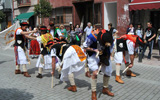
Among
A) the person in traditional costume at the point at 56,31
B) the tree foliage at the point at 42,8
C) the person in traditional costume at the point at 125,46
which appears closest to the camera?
the person in traditional costume at the point at 125,46

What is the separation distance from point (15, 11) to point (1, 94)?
2723 cm

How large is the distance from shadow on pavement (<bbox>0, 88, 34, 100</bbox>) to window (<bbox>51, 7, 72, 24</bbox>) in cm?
1529

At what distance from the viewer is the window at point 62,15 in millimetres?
20203

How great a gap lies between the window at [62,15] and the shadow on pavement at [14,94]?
50.2 feet

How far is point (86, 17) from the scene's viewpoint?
65.7 ft

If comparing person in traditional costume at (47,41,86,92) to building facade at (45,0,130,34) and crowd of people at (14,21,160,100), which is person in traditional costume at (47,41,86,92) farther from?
building facade at (45,0,130,34)

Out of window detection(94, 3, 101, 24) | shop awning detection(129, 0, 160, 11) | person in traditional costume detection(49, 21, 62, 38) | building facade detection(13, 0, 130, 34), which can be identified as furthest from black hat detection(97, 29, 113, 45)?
window detection(94, 3, 101, 24)

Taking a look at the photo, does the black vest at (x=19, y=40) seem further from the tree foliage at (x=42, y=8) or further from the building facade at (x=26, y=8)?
the building facade at (x=26, y=8)

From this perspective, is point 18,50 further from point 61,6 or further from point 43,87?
point 61,6

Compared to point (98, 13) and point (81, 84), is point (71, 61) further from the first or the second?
point (98, 13)

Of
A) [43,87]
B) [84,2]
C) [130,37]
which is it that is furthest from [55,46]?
[84,2]

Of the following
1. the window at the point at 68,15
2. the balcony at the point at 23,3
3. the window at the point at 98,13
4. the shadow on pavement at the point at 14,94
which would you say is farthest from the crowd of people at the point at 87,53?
the balcony at the point at 23,3

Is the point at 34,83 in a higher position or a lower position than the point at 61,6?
lower

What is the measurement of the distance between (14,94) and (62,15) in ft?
53.3
